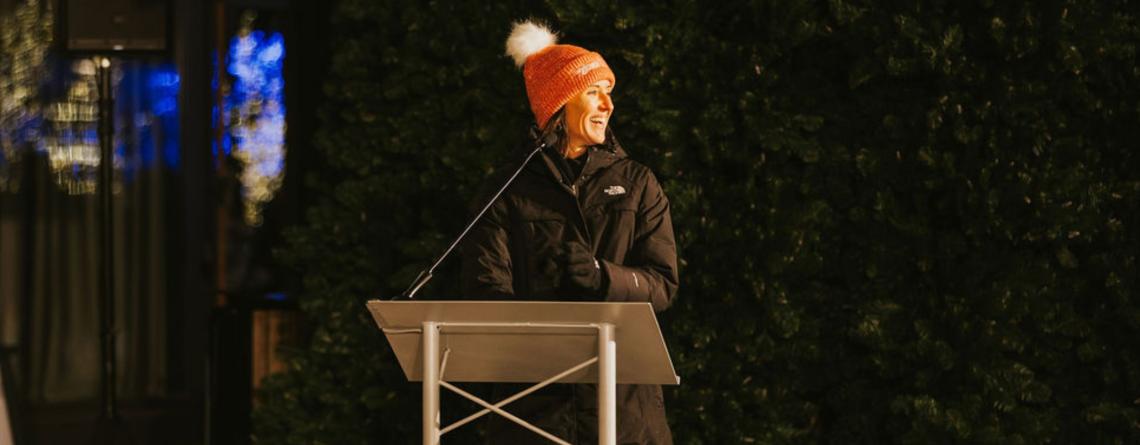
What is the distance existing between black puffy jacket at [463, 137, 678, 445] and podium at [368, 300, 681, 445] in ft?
1.11

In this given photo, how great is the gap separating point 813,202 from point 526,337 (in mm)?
1844

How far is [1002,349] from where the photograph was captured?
4434 mm

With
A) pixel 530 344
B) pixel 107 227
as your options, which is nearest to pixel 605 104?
pixel 530 344

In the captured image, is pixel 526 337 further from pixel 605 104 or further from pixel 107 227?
pixel 107 227

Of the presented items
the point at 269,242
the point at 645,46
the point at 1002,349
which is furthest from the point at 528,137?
the point at 269,242

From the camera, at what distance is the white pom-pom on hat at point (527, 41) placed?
147 inches

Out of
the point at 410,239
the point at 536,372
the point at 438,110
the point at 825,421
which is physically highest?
the point at 438,110

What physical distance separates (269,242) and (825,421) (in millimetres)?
3655

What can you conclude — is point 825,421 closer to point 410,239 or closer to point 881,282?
point 881,282

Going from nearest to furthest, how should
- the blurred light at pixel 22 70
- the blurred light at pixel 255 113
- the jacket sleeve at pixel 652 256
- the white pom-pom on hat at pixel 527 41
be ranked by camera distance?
the jacket sleeve at pixel 652 256 < the white pom-pom on hat at pixel 527 41 < the blurred light at pixel 22 70 < the blurred light at pixel 255 113

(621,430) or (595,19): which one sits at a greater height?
(595,19)

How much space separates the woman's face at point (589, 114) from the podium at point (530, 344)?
2.30 ft

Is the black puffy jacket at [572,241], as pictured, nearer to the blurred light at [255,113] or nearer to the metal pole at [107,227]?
the metal pole at [107,227]

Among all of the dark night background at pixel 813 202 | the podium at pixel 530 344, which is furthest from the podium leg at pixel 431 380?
the dark night background at pixel 813 202
